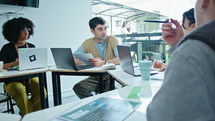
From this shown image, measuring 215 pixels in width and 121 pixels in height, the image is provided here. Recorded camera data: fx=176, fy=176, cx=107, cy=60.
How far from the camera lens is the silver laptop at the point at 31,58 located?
6.71 ft

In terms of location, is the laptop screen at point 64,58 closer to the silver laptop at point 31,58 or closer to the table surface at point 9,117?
the silver laptop at point 31,58

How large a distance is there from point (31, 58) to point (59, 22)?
1572 millimetres

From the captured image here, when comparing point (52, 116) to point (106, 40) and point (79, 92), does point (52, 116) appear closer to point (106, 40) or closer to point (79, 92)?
point (79, 92)

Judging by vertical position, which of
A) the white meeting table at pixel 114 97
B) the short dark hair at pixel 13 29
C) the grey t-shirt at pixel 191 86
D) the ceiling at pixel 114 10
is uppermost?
the ceiling at pixel 114 10

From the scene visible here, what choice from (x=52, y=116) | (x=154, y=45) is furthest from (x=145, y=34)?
(x=52, y=116)

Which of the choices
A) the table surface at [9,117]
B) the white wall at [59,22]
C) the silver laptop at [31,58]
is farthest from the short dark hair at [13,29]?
the table surface at [9,117]

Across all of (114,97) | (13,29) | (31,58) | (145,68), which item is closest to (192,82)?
(114,97)

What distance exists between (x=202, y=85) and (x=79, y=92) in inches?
82.3

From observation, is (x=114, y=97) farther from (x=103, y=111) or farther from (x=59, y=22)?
(x=59, y=22)

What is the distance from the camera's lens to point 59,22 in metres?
3.55

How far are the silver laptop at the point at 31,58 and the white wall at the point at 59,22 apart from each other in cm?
107

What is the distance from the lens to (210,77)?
343mm

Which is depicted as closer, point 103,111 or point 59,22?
point 103,111

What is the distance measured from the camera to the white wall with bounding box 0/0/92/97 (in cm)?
321
